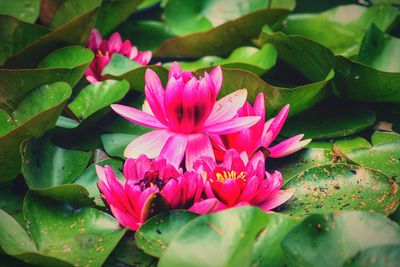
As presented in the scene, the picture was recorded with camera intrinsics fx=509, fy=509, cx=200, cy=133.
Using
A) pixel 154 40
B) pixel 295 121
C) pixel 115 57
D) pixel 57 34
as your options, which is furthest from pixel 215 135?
pixel 154 40

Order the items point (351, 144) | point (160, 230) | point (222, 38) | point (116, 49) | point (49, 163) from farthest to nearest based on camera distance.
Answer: point (222, 38) < point (116, 49) < point (351, 144) < point (49, 163) < point (160, 230)

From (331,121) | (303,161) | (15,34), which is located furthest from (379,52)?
(15,34)

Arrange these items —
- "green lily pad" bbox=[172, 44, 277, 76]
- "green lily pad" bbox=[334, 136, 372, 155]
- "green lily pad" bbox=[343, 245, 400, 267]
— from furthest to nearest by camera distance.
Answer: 1. "green lily pad" bbox=[172, 44, 277, 76]
2. "green lily pad" bbox=[334, 136, 372, 155]
3. "green lily pad" bbox=[343, 245, 400, 267]

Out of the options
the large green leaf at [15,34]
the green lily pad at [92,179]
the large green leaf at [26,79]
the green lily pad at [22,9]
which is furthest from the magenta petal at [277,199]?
the green lily pad at [22,9]

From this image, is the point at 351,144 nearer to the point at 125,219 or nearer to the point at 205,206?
the point at 205,206

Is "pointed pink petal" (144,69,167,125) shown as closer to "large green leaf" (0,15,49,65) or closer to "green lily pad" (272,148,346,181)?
"green lily pad" (272,148,346,181)

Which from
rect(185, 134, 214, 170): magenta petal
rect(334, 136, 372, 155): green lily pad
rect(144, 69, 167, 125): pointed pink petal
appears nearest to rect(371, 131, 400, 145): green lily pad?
rect(334, 136, 372, 155): green lily pad

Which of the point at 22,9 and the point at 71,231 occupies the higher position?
the point at 22,9
